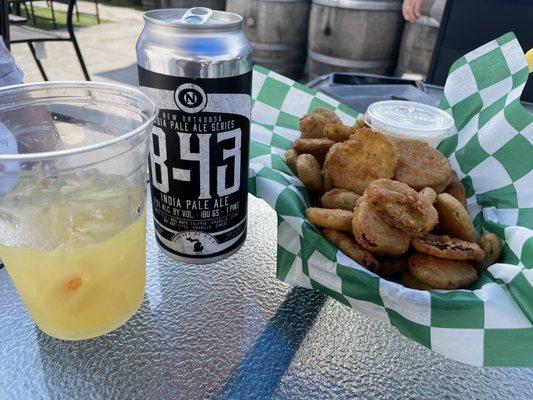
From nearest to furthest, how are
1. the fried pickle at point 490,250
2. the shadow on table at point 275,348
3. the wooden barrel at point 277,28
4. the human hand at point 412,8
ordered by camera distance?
the shadow on table at point 275,348, the fried pickle at point 490,250, the human hand at point 412,8, the wooden barrel at point 277,28

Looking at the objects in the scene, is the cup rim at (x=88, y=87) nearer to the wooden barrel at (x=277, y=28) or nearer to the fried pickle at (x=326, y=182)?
the fried pickle at (x=326, y=182)

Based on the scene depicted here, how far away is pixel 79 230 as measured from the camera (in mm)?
544

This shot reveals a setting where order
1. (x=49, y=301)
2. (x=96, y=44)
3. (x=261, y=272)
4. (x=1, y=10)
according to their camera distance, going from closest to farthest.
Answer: (x=49, y=301) → (x=261, y=272) → (x=1, y=10) → (x=96, y=44)

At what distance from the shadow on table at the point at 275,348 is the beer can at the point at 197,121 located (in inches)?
6.1

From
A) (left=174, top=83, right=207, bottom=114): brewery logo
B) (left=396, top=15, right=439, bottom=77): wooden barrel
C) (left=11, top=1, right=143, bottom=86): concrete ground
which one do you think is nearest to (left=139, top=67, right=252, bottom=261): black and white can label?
(left=174, top=83, right=207, bottom=114): brewery logo

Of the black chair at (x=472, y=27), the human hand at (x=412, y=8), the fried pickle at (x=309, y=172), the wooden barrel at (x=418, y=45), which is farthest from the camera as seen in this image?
the wooden barrel at (x=418, y=45)

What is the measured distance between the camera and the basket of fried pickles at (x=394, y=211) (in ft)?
2.02

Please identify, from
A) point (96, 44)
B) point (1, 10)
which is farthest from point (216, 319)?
point (96, 44)

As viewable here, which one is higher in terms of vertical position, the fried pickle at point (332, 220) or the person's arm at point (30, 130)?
the person's arm at point (30, 130)

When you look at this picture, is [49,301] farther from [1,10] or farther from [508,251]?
[1,10]

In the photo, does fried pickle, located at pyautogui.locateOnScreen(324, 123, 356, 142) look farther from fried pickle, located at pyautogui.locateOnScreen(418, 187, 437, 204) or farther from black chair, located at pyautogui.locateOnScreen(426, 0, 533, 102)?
black chair, located at pyautogui.locateOnScreen(426, 0, 533, 102)

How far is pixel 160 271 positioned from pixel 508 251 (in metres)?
0.54

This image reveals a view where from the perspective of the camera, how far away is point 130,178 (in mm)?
586

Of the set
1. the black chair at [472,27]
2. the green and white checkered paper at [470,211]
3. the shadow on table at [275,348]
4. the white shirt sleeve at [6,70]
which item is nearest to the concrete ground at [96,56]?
the black chair at [472,27]
